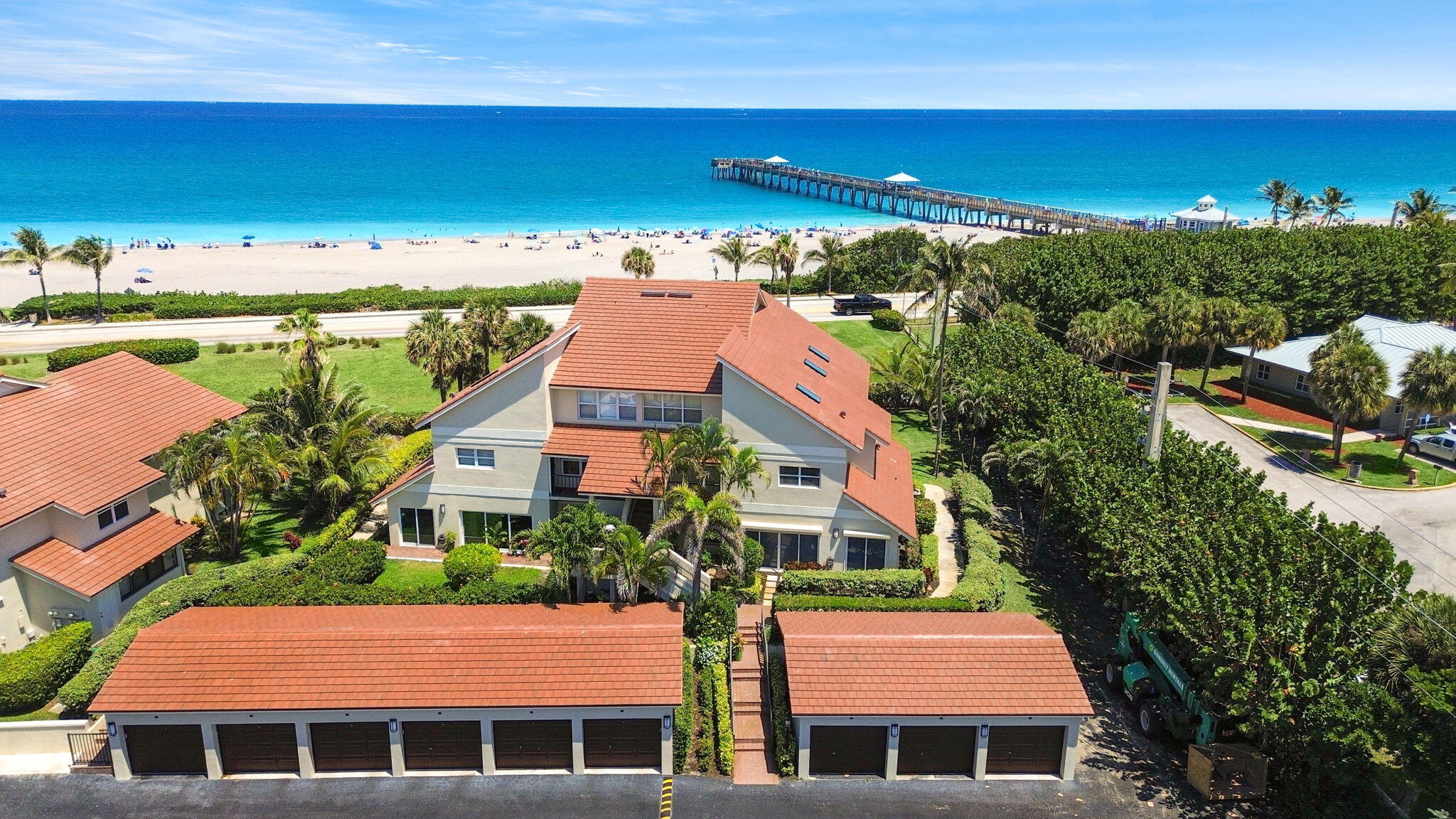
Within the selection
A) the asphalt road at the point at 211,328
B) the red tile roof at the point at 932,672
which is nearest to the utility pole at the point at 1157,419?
the red tile roof at the point at 932,672

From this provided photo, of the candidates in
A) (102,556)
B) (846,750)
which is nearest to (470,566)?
(102,556)

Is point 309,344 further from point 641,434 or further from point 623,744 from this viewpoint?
point 623,744

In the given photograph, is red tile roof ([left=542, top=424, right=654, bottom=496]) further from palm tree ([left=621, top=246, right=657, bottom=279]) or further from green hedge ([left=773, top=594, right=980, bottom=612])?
palm tree ([left=621, top=246, right=657, bottom=279])

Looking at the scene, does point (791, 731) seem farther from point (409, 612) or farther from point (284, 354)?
point (284, 354)

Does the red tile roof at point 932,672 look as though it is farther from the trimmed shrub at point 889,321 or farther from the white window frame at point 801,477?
the trimmed shrub at point 889,321

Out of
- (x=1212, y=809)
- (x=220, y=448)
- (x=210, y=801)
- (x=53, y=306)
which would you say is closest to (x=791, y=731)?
(x=1212, y=809)

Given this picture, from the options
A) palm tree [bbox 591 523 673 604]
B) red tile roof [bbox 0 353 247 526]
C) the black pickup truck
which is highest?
the black pickup truck

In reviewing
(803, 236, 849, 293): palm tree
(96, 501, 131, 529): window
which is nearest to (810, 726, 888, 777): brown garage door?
(96, 501, 131, 529): window
